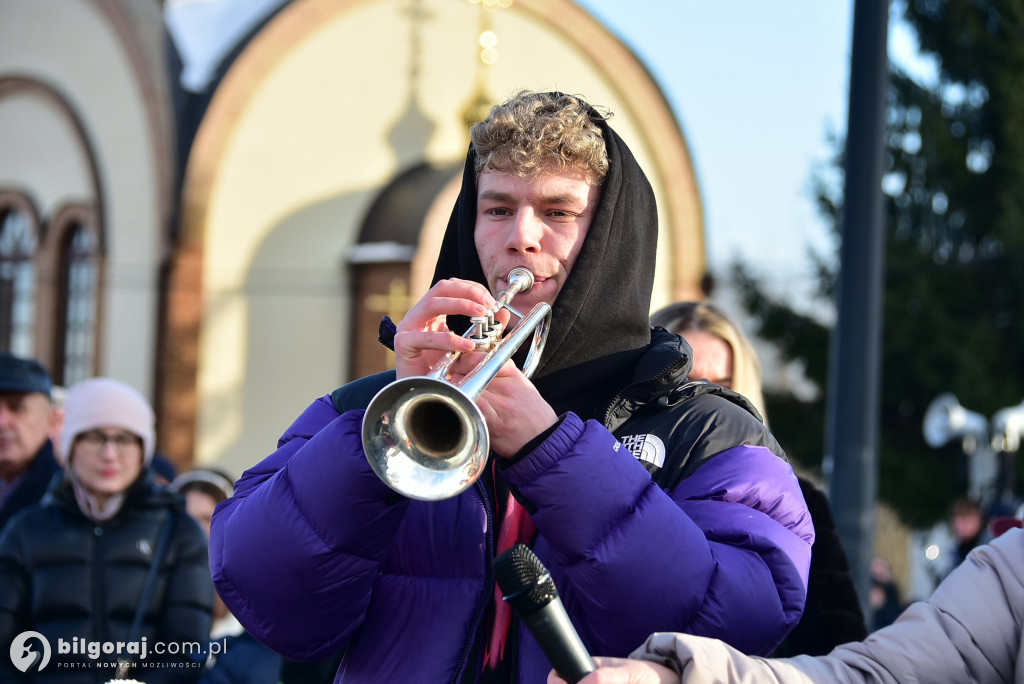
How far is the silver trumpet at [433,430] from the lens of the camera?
2.10 meters

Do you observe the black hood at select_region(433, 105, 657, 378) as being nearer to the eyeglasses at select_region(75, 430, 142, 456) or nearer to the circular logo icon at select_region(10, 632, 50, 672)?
the circular logo icon at select_region(10, 632, 50, 672)

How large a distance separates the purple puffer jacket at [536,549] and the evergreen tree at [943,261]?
52.8ft

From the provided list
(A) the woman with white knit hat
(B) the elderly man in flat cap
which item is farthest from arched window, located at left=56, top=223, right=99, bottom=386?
(A) the woman with white knit hat

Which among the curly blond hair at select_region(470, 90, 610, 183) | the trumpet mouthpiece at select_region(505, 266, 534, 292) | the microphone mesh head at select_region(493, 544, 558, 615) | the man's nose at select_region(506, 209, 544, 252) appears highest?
the curly blond hair at select_region(470, 90, 610, 183)

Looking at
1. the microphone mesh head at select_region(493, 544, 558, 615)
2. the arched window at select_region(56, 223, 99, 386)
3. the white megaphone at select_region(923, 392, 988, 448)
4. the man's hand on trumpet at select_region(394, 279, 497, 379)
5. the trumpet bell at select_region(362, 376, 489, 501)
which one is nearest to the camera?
the microphone mesh head at select_region(493, 544, 558, 615)

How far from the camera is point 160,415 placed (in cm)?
1566

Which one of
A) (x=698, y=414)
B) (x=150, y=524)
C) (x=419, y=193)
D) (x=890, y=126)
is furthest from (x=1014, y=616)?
(x=890, y=126)

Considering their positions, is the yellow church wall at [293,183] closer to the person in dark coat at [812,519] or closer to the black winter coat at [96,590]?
the black winter coat at [96,590]

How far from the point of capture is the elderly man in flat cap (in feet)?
17.2

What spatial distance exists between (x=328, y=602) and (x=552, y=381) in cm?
61

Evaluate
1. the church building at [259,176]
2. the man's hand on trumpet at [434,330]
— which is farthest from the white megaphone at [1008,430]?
the man's hand on trumpet at [434,330]

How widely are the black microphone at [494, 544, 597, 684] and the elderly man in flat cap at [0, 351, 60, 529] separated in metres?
3.88

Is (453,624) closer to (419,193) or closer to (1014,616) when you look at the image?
(1014,616)

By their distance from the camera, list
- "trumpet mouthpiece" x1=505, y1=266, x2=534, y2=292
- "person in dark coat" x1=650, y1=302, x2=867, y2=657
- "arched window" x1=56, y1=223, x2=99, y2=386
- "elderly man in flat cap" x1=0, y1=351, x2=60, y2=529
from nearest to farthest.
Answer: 1. "trumpet mouthpiece" x1=505, y1=266, x2=534, y2=292
2. "person in dark coat" x1=650, y1=302, x2=867, y2=657
3. "elderly man in flat cap" x1=0, y1=351, x2=60, y2=529
4. "arched window" x1=56, y1=223, x2=99, y2=386
